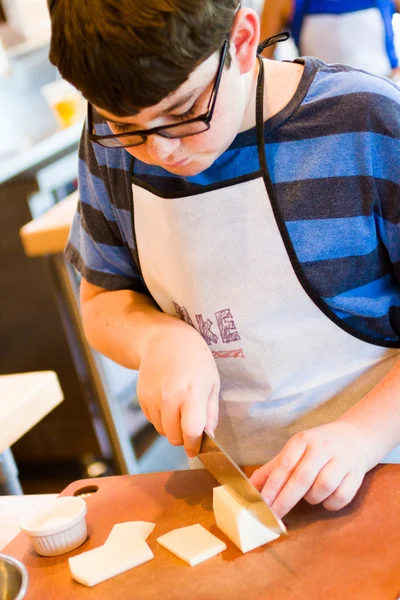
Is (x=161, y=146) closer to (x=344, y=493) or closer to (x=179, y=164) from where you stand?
(x=179, y=164)

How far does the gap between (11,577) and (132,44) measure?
2.10 ft

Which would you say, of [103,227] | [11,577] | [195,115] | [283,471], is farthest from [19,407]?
[195,115]

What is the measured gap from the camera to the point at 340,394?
3.79 feet

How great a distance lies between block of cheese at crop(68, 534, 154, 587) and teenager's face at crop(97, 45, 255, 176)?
19.3 inches

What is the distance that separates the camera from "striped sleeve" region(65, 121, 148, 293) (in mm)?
1211

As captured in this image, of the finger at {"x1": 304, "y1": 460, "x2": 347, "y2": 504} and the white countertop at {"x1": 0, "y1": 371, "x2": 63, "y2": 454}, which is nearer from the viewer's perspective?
the finger at {"x1": 304, "y1": 460, "x2": 347, "y2": 504}

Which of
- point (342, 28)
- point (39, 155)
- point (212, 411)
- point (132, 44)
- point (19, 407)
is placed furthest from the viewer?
point (39, 155)

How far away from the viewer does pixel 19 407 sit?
1.49 m

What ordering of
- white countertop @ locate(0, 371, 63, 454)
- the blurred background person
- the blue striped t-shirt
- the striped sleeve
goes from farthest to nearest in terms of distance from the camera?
the blurred background person, white countertop @ locate(0, 371, 63, 454), the striped sleeve, the blue striped t-shirt

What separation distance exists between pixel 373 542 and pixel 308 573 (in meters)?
0.09

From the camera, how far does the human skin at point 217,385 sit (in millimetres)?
952

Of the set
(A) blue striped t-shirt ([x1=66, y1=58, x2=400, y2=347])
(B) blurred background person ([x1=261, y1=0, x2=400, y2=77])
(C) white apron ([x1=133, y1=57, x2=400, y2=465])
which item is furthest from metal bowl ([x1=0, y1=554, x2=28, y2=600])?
(B) blurred background person ([x1=261, y1=0, x2=400, y2=77])

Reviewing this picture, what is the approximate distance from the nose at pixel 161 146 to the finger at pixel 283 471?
392mm

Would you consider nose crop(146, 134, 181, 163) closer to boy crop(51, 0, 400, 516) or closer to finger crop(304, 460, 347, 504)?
boy crop(51, 0, 400, 516)
